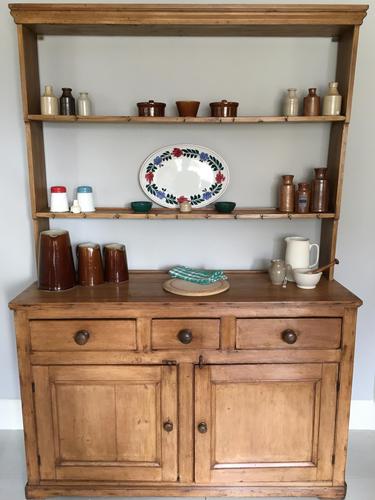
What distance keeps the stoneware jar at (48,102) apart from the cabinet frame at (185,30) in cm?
5

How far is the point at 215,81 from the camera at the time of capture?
2.04 meters

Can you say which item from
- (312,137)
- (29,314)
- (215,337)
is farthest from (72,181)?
(312,137)

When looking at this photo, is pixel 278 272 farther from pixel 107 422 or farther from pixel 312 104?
pixel 107 422

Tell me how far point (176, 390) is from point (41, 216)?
3.16ft

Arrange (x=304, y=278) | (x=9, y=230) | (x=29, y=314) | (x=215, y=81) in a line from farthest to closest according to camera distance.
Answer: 1. (x=9, y=230)
2. (x=215, y=81)
3. (x=304, y=278)
4. (x=29, y=314)

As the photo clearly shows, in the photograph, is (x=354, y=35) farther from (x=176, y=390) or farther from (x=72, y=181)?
(x=176, y=390)

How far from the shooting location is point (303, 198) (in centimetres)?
199

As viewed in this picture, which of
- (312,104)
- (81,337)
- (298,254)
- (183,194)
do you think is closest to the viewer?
(81,337)

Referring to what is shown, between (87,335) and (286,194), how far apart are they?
1.08 metres

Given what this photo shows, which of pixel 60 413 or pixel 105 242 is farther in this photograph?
pixel 105 242

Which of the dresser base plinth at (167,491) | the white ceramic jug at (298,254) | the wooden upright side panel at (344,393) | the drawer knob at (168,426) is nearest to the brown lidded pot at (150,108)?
the white ceramic jug at (298,254)

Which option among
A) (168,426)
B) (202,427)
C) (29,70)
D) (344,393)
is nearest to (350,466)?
(344,393)

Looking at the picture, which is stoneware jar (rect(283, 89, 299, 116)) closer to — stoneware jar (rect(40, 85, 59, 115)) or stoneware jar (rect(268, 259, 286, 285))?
stoneware jar (rect(268, 259, 286, 285))

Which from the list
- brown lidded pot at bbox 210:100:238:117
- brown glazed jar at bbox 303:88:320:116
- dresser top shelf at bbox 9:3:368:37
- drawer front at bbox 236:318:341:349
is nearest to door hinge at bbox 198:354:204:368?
drawer front at bbox 236:318:341:349
